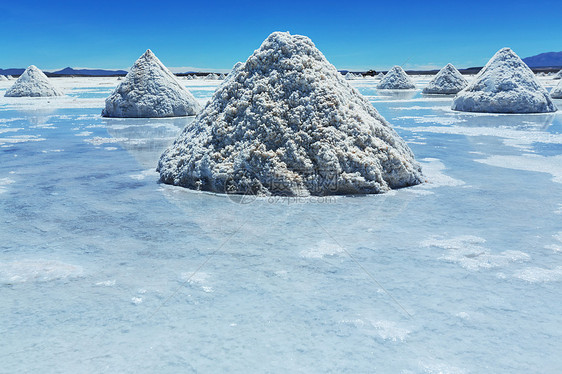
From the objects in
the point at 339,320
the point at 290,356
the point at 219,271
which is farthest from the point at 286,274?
the point at 290,356

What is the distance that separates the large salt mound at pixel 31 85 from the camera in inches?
812

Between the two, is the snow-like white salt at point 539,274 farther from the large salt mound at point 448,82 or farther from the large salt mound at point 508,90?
the large salt mound at point 448,82

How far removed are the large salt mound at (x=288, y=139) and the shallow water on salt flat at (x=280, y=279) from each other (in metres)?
0.21

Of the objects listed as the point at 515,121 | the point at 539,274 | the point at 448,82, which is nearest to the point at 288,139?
the point at 539,274

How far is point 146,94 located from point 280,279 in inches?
382

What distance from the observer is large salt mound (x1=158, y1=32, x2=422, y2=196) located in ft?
13.2

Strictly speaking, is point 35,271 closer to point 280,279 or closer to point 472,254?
point 280,279

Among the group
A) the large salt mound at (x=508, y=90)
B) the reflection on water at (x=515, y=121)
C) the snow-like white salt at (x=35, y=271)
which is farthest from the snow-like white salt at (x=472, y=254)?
the large salt mound at (x=508, y=90)

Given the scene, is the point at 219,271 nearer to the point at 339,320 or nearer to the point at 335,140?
the point at 339,320

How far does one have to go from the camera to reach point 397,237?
2.91 m

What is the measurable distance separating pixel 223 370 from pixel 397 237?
1601 mm

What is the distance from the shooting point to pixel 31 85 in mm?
20594

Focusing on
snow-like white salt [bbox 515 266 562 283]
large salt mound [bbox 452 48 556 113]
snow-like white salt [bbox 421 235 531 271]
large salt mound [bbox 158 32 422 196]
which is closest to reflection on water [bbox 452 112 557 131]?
large salt mound [bbox 452 48 556 113]

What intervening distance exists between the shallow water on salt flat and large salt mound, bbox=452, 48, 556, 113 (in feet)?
27.9
